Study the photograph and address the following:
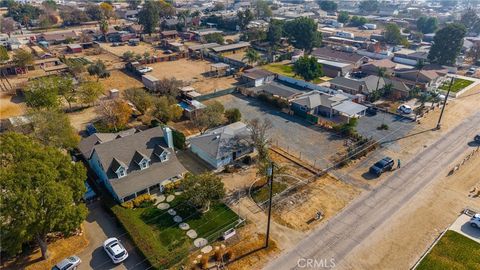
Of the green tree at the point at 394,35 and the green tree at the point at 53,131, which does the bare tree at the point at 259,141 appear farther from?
the green tree at the point at 394,35

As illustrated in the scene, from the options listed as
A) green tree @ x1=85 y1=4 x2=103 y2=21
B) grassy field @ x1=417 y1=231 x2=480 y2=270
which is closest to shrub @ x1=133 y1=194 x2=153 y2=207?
grassy field @ x1=417 y1=231 x2=480 y2=270

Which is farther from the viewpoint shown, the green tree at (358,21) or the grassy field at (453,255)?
the green tree at (358,21)

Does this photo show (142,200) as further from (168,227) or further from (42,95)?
(42,95)

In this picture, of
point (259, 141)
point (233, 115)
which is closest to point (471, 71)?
point (233, 115)

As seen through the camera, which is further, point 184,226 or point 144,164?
point 144,164

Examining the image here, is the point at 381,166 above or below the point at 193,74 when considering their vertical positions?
above

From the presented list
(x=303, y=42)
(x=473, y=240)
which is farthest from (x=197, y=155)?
(x=303, y=42)

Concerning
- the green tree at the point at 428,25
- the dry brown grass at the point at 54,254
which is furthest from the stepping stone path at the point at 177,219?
the green tree at the point at 428,25
